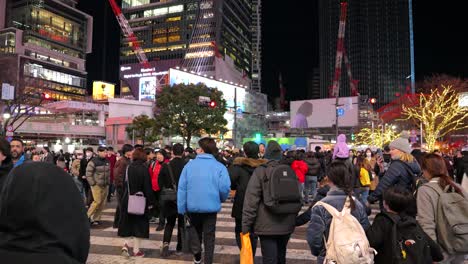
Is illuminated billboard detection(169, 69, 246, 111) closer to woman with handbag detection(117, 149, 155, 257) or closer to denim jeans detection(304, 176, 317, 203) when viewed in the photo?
denim jeans detection(304, 176, 317, 203)

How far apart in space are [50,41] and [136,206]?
103625mm

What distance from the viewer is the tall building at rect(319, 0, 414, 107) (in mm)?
140000

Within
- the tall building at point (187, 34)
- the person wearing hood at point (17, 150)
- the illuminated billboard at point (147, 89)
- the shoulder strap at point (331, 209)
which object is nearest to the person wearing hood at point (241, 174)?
the shoulder strap at point (331, 209)

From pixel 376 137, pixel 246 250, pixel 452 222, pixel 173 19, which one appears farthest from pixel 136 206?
pixel 173 19

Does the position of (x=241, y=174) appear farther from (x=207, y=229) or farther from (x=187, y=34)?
(x=187, y=34)

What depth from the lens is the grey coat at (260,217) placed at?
423 centimetres

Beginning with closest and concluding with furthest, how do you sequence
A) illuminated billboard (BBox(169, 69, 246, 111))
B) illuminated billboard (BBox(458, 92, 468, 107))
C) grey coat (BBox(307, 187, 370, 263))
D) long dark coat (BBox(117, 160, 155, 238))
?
1. grey coat (BBox(307, 187, 370, 263))
2. long dark coat (BBox(117, 160, 155, 238))
3. illuminated billboard (BBox(458, 92, 468, 107))
4. illuminated billboard (BBox(169, 69, 246, 111))

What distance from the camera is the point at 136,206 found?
6.16 meters

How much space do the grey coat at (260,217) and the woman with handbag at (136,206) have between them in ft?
8.31

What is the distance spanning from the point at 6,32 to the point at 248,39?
9902 cm

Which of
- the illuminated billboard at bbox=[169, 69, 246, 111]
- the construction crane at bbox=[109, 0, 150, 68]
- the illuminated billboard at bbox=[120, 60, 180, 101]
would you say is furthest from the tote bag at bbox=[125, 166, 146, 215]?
the construction crane at bbox=[109, 0, 150, 68]

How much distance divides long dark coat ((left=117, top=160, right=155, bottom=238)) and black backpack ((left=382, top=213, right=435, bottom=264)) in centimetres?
427

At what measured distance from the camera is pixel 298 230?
8.79 meters

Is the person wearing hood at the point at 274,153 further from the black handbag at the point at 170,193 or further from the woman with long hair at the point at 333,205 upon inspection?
the black handbag at the point at 170,193
